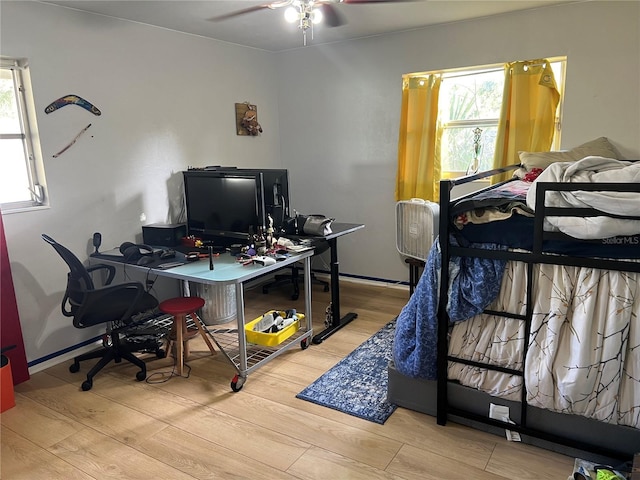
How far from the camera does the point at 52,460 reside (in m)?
2.20

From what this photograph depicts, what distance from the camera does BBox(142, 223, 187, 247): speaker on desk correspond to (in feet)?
11.6

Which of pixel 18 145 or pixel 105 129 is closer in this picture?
pixel 18 145

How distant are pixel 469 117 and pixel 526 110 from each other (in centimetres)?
53

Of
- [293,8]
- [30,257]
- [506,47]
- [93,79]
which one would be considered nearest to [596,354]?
[293,8]

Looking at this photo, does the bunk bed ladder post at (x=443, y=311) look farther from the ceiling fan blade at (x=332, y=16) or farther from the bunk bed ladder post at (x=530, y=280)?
the ceiling fan blade at (x=332, y=16)

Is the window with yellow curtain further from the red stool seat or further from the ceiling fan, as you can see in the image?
the red stool seat

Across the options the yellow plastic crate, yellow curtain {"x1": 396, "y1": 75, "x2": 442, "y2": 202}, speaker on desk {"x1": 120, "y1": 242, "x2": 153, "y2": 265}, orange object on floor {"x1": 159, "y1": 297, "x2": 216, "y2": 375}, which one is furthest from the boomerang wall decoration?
yellow curtain {"x1": 396, "y1": 75, "x2": 442, "y2": 202}

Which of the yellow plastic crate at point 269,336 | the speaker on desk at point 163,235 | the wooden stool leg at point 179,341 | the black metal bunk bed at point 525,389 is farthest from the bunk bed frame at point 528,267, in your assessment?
the speaker on desk at point 163,235

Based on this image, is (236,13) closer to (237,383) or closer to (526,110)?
(526,110)

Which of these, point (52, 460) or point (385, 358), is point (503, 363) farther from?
point (52, 460)

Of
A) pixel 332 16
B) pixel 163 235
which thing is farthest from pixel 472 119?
pixel 163 235

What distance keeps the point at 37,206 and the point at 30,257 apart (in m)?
0.35

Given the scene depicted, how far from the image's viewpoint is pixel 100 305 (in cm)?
281

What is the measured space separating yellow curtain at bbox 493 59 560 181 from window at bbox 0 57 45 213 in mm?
3523
